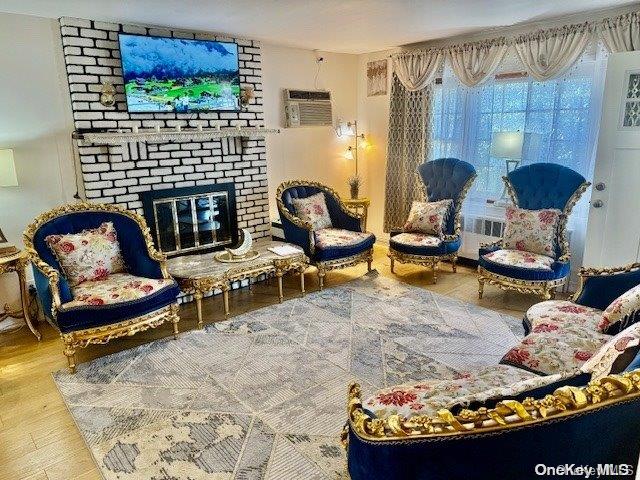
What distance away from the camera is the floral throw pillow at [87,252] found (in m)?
3.14

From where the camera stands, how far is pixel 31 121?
134 inches

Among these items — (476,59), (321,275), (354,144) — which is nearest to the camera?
(321,275)

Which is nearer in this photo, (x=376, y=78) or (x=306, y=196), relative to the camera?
(x=306, y=196)

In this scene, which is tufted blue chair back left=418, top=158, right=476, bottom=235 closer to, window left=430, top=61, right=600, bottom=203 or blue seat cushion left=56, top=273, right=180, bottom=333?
window left=430, top=61, right=600, bottom=203

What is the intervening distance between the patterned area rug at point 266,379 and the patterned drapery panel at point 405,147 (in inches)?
64.8

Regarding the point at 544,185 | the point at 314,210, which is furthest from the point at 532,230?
the point at 314,210

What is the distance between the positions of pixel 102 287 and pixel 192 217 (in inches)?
53.6

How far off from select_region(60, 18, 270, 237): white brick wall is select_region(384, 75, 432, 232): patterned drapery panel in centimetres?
162

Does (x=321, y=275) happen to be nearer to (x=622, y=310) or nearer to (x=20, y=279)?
(x=20, y=279)

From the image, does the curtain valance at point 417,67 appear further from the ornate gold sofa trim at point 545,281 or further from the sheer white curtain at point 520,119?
the ornate gold sofa trim at point 545,281

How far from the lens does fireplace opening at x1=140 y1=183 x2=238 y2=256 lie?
13.4 ft

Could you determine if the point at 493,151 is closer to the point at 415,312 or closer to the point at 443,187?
the point at 443,187

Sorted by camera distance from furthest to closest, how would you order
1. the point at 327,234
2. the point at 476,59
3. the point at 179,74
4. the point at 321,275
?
the point at 327,234
the point at 476,59
the point at 321,275
the point at 179,74

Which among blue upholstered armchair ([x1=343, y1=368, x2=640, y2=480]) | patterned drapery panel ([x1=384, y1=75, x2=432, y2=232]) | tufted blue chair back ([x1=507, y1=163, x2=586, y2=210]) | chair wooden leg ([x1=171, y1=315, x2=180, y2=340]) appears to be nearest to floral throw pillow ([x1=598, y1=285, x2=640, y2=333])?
blue upholstered armchair ([x1=343, y1=368, x2=640, y2=480])
